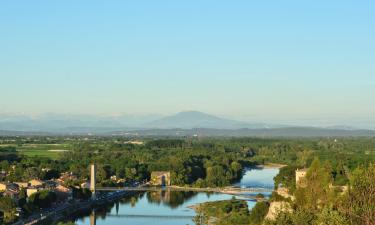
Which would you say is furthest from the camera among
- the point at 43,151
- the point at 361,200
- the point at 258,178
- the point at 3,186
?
the point at 43,151

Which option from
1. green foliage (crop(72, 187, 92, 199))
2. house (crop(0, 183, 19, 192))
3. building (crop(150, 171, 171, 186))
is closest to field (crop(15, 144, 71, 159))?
building (crop(150, 171, 171, 186))

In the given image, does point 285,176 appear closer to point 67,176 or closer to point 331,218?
point 67,176

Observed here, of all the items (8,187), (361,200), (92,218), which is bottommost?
(92,218)

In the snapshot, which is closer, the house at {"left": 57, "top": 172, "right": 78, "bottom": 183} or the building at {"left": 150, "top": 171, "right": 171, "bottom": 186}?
the house at {"left": 57, "top": 172, "right": 78, "bottom": 183}

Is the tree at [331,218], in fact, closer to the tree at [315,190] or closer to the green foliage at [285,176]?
the tree at [315,190]

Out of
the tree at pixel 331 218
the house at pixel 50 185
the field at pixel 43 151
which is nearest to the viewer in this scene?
the tree at pixel 331 218

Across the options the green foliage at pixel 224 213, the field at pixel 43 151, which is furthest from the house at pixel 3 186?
the field at pixel 43 151

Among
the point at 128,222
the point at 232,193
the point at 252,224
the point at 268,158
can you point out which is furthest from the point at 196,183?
the point at 268,158

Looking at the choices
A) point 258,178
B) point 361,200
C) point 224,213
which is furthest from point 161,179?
point 361,200

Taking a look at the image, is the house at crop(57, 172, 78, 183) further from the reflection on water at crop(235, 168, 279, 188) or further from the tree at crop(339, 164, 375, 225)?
the tree at crop(339, 164, 375, 225)
